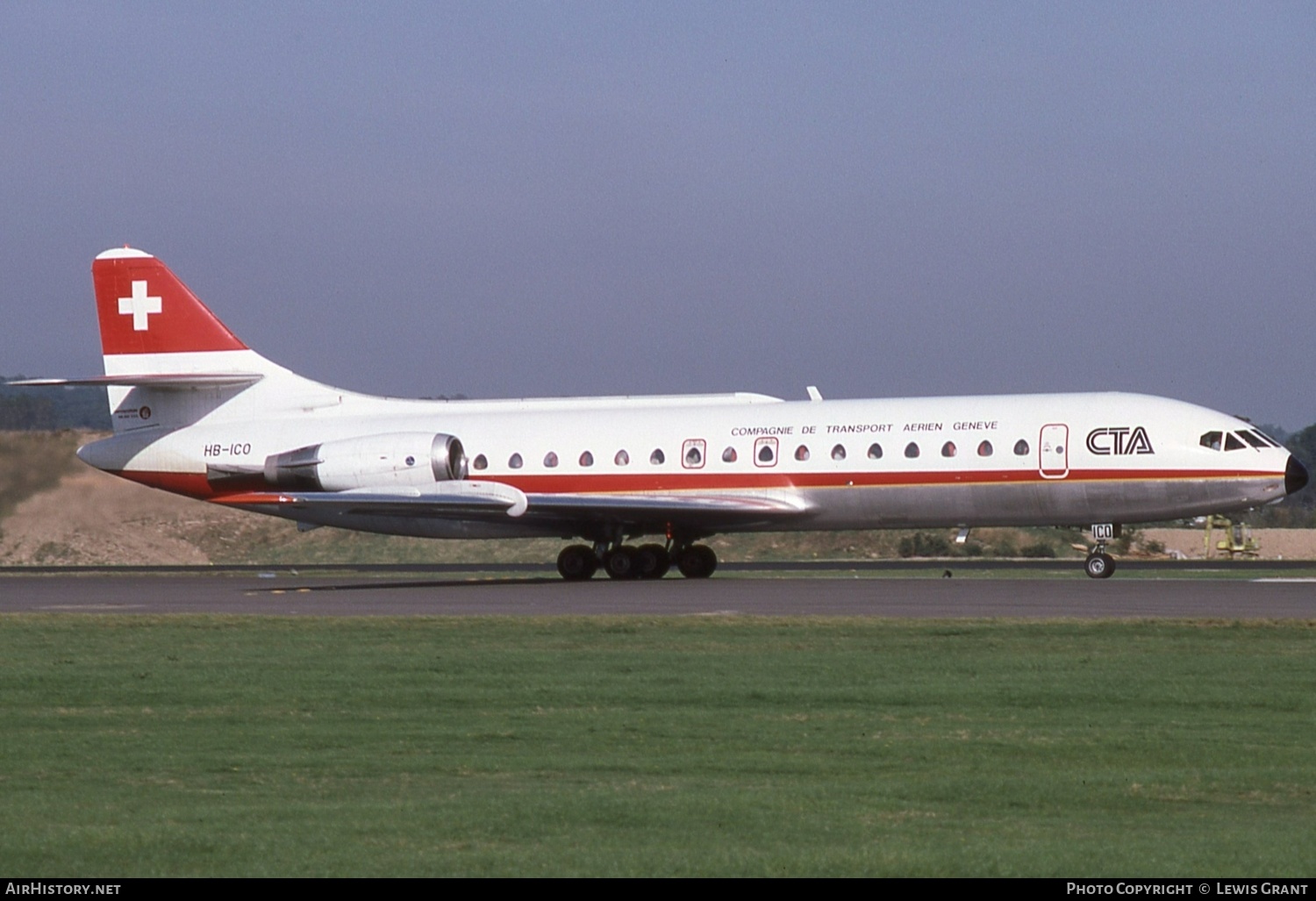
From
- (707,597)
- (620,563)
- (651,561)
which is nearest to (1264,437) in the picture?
(707,597)

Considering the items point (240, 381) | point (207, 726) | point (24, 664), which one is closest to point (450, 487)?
point (240, 381)

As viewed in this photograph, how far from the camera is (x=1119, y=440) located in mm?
32438

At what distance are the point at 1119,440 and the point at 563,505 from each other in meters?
10.6

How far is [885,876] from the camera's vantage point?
7715 millimetres

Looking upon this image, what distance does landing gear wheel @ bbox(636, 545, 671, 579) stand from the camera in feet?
119

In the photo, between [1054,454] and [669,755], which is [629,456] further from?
[669,755]

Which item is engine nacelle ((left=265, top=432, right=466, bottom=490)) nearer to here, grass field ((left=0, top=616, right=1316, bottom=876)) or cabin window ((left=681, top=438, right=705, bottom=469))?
cabin window ((left=681, top=438, right=705, bottom=469))

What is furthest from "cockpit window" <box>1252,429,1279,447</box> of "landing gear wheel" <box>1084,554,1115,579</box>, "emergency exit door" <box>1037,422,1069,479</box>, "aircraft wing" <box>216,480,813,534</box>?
"aircraft wing" <box>216,480,813,534</box>

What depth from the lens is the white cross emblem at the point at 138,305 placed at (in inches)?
1581

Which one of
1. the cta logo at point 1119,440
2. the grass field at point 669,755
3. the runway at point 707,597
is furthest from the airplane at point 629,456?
the grass field at point 669,755

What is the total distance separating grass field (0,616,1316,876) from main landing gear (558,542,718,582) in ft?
54.4

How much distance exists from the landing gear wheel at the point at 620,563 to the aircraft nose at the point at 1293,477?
12.8 m

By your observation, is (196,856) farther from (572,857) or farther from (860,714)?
(860,714)

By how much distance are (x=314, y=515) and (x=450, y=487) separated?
3688 millimetres
